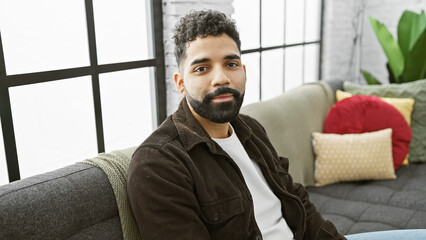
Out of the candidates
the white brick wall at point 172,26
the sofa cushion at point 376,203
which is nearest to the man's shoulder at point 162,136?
the white brick wall at point 172,26

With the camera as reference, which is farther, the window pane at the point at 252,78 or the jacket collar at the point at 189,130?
the window pane at the point at 252,78

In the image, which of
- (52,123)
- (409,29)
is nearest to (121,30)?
(52,123)

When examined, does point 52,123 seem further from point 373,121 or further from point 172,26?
point 373,121

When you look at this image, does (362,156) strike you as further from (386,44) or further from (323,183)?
(386,44)

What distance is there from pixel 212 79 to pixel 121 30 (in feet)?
2.39

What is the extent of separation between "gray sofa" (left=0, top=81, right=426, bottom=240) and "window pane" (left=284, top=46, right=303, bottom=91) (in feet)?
1.28

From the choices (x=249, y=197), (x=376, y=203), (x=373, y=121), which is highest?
(x=249, y=197)

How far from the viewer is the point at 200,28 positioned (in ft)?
3.99

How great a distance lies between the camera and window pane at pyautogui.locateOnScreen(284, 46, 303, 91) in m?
3.10

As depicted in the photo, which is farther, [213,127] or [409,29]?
[409,29]

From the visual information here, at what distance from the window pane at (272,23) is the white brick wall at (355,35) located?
0.74m

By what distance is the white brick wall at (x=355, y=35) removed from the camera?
139 inches

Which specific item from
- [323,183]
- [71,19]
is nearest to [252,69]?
[323,183]

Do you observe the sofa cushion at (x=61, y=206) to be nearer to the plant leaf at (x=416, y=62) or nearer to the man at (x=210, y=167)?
the man at (x=210, y=167)
